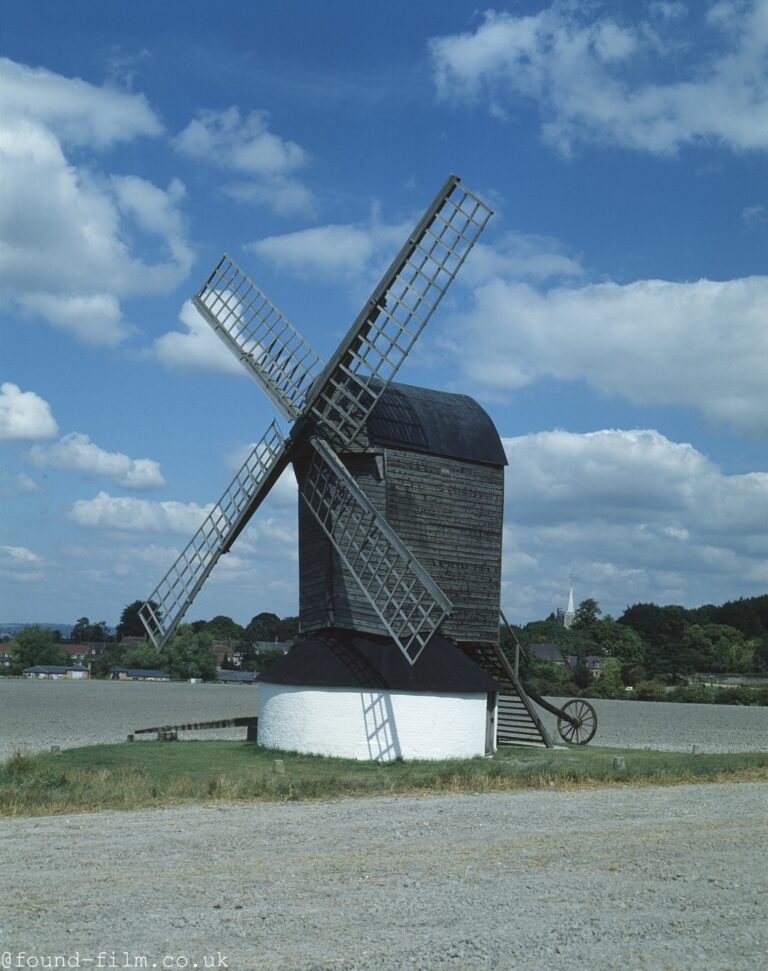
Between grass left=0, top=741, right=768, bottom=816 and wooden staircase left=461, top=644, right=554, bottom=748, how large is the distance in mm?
1575

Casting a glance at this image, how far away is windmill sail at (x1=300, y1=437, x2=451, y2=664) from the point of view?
23.7 metres

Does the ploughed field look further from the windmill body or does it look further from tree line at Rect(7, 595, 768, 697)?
tree line at Rect(7, 595, 768, 697)

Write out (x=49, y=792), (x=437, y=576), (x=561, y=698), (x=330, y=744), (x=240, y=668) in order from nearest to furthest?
(x=49, y=792) < (x=330, y=744) < (x=437, y=576) < (x=561, y=698) < (x=240, y=668)

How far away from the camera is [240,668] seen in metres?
152

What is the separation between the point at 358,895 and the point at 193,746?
1817 cm

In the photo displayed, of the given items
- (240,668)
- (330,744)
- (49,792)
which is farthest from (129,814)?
(240,668)

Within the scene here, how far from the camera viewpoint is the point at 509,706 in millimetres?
29078

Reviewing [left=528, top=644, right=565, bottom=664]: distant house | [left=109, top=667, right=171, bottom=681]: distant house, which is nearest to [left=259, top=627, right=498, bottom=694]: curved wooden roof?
[left=109, top=667, right=171, bottom=681]: distant house

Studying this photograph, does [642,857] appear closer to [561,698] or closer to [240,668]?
[561,698]

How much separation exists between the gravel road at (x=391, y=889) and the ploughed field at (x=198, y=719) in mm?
14239

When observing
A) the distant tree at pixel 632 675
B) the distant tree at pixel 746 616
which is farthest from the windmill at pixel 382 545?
the distant tree at pixel 746 616

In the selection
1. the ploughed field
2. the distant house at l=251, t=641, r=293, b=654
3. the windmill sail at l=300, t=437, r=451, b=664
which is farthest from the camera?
the distant house at l=251, t=641, r=293, b=654

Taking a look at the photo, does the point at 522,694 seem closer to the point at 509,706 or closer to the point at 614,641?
the point at 509,706

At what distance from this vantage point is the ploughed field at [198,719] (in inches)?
1281
